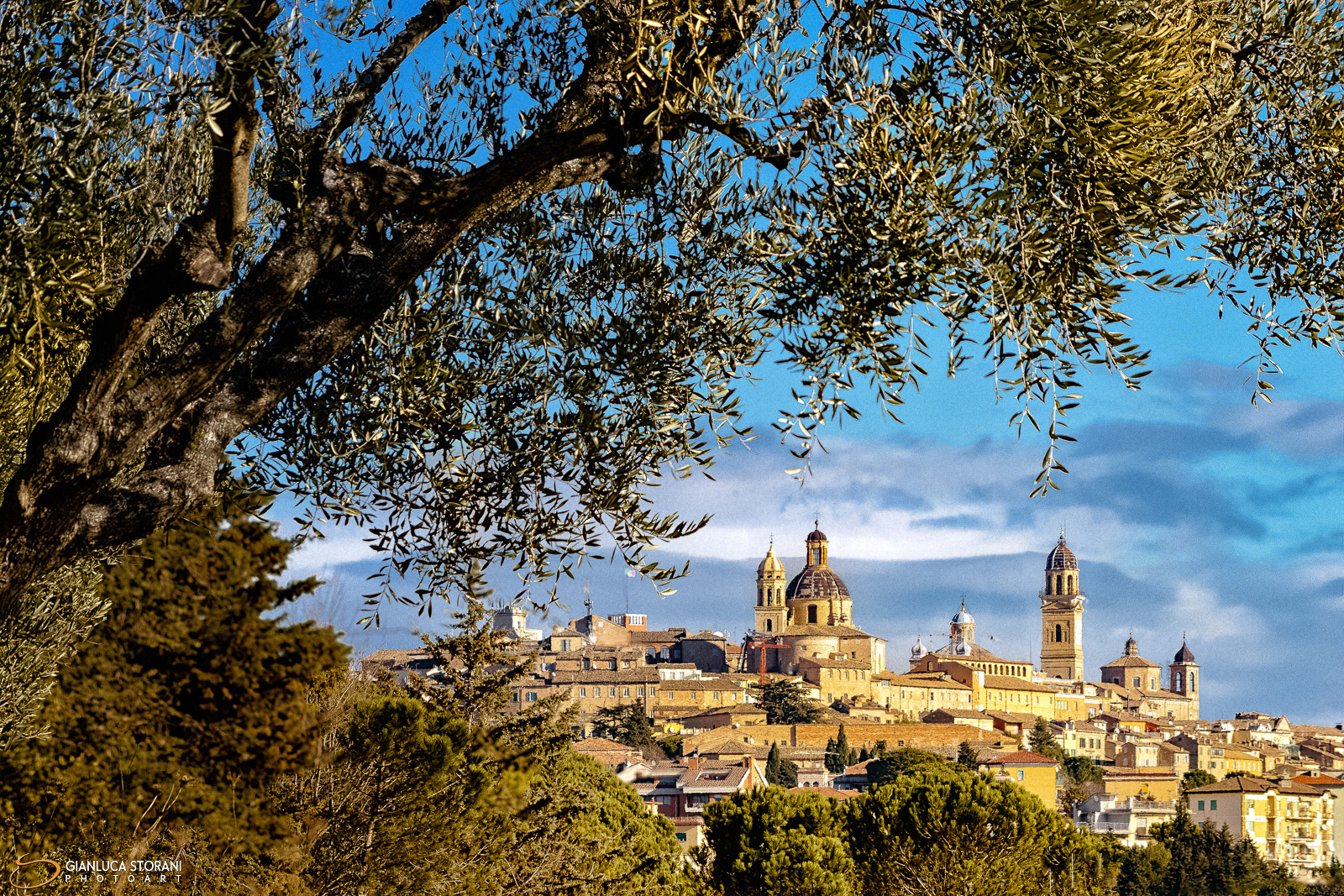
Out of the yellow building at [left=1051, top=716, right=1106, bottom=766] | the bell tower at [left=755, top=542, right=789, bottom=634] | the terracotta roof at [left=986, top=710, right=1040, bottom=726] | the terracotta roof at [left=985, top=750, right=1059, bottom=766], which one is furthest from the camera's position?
the bell tower at [left=755, top=542, right=789, bottom=634]

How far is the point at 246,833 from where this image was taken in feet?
51.4

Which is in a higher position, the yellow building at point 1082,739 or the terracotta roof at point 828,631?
the terracotta roof at point 828,631

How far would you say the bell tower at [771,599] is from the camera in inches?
6993

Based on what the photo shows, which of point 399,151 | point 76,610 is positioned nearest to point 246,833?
point 76,610

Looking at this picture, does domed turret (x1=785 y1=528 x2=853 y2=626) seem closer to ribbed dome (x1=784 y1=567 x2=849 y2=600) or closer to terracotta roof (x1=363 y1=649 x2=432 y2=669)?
ribbed dome (x1=784 y1=567 x2=849 y2=600)

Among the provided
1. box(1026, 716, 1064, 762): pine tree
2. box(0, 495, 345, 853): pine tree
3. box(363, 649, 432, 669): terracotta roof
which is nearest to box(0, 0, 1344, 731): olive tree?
box(0, 495, 345, 853): pine tree

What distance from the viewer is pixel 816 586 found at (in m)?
170

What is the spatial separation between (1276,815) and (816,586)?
75913mm

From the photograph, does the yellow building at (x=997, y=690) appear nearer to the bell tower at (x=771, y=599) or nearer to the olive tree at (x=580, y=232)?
the bell tower at (x=771, y=599)

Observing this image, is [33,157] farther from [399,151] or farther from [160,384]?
[399,151]

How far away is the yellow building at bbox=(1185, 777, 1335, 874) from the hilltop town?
6.0 inches

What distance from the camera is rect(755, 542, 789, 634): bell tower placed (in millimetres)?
177625

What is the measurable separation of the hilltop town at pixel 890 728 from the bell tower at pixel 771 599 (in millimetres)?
241

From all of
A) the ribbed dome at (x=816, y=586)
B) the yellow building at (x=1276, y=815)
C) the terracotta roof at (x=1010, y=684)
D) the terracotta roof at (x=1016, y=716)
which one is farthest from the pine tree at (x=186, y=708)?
the ribbed dome at (x=816, y=586)
